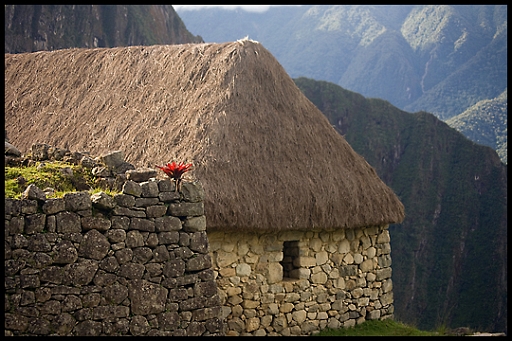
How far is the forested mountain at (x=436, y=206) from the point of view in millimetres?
47969

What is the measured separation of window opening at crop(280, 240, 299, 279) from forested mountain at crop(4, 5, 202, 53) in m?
29.2

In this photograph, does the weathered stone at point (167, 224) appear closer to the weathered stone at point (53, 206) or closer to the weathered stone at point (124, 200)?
the weathered stone at point (124, 200)

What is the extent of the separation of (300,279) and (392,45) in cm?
6904

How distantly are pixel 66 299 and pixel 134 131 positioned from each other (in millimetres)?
4672

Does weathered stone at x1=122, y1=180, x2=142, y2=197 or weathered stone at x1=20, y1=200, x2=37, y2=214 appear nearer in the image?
weathered stone at x1=20, y1=200, x2=37, y2=214

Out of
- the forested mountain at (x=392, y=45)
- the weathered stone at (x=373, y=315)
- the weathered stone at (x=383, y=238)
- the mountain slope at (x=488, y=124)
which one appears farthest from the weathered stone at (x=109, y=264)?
the forested mountain at (x=392, y=45)

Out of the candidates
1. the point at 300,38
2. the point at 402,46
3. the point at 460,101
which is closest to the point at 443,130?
the point at 460,101

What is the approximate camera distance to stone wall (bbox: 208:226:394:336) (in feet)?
39.9

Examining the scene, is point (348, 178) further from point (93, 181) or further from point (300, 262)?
point (93, 181)

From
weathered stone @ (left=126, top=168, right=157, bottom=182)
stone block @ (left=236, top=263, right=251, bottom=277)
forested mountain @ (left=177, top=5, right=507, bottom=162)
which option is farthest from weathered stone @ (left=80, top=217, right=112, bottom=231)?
forested mountain @ (left=177, top=5, right=507, bottom=162)

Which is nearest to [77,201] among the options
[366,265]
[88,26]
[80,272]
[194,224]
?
[80,272]

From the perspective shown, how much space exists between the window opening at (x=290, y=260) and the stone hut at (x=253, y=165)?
0.06 ft

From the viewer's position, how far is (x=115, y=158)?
33.9 feet

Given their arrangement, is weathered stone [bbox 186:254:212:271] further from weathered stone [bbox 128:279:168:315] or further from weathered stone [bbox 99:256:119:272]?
weathered stone [bbox 99:256:119:272]
